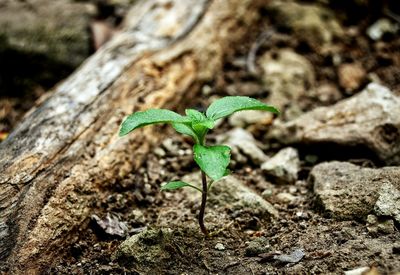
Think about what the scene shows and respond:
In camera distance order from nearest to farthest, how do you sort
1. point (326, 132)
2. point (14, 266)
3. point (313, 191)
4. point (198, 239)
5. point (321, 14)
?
point (14, 266), point (198, 239), point (313, 191), point (326, 132), point (321, 14)

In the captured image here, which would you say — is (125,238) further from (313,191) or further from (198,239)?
(313,191)

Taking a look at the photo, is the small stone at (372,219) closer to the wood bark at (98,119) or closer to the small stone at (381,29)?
the wood bark at (98,119)

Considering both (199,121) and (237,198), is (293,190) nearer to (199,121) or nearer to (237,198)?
(237,198)

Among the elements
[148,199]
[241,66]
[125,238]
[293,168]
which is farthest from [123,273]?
[241,66]

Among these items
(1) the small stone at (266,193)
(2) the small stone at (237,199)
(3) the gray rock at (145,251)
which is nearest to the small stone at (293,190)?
(1) the small stone at (266,193)

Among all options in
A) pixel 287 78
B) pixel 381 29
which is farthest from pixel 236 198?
pixel 381 29

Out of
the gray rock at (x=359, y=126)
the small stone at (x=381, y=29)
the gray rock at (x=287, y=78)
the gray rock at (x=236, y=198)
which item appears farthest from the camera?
the small stone at (x=381, y=29)
